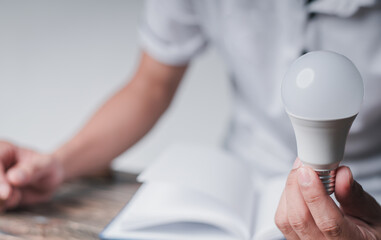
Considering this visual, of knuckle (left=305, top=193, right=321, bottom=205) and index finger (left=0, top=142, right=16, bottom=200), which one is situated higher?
knuckle (left=305, top=193, right=321, bottom=205)

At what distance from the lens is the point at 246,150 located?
0.85m

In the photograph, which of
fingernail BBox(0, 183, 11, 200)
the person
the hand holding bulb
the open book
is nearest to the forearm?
the person

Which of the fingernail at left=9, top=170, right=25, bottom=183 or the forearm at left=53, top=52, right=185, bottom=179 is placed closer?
the fingernail at left=9, top=170, right=25, bottom=183

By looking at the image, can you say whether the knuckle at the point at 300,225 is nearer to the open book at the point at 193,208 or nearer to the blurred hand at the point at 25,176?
the open book at the point at 193,208

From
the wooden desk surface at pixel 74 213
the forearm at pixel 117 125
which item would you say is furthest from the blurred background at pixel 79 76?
the wooden desk surface at pixel 74 213

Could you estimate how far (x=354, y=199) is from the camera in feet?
1.27

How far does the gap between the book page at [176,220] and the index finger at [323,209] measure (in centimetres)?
16

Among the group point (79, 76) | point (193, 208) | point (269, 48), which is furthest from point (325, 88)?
point (79, 76)

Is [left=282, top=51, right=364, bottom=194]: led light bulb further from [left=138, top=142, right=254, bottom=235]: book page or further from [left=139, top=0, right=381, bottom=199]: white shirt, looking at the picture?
[left=139, top=0, right=381, bottom=199]: white shirt

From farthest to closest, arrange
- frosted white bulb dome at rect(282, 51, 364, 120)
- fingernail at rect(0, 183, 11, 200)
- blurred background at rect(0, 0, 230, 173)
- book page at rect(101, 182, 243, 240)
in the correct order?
blurred background at rect(0, 0, 230, 173) → fingernail at rect(0, 183, 11, 200) → book page at rect(101, 182, 243, 240) → frosted white bulb dome at rect(282, 51, 364, 120)

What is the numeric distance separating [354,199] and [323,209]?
5cm

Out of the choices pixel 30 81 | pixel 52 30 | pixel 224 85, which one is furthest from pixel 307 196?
pixel 30 81

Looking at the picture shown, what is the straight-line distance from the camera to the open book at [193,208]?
0.52 m

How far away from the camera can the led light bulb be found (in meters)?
0.31
